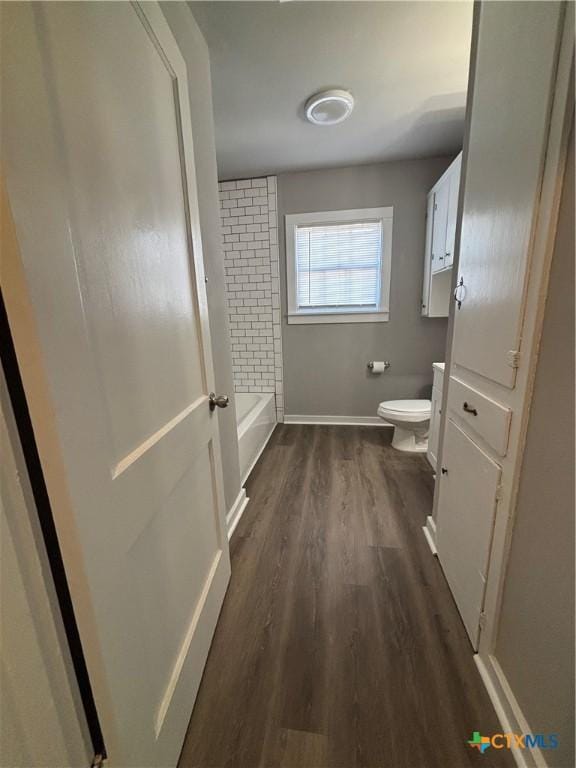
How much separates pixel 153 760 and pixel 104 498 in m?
0.71

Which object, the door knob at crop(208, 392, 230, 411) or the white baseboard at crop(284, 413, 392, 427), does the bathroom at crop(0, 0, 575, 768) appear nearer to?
the door knob at crop(208, 392, 230, 411)

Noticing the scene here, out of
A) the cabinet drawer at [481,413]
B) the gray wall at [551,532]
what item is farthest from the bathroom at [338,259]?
the gray wall at [551,532]

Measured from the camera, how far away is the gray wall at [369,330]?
2799 mm

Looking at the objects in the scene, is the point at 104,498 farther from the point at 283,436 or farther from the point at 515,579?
the point at 283,436

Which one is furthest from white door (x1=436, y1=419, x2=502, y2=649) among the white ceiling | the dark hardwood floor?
the white ceiling

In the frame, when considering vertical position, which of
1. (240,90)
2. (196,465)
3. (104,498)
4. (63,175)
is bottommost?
(196,465)

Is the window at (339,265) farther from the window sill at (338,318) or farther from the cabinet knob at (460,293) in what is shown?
the cabinet knob at (460,293)

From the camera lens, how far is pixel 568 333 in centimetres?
70

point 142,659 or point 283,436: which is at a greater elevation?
point 142,659

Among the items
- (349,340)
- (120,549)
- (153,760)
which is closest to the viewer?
(120,549)

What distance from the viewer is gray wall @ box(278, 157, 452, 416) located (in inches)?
110

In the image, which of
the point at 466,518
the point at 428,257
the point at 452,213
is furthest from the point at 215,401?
the point at 428,257

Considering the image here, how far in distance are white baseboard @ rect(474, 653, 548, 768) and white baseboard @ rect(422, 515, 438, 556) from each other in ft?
1.70

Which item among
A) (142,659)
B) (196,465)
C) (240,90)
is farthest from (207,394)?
(240,90)
